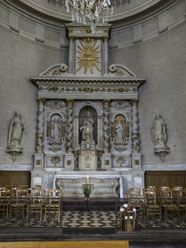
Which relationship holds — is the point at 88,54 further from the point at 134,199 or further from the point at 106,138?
the point at 134,199

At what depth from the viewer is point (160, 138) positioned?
12.4 metres

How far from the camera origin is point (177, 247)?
538 cm

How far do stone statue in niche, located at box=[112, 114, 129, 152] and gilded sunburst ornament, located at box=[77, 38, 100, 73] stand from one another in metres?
3.18

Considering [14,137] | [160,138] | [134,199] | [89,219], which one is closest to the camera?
[89,219]

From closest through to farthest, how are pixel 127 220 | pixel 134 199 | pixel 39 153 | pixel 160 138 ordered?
pixel 127 220 < pixel 134 199 < pixel 160 138 < pixel 39 153

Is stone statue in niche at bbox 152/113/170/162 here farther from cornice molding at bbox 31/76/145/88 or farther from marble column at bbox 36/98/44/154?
marble column at bbox 36/98/44/154

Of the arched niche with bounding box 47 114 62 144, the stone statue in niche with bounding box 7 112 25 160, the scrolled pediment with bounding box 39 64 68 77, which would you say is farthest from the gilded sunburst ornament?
the stone statue in niche with bounding box 7 112 25 160

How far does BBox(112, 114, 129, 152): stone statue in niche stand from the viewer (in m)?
13.4

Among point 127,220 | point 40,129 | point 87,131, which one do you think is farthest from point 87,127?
point 127,220

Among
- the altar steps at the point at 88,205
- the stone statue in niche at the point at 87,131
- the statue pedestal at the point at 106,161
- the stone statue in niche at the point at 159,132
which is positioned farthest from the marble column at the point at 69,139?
the stone statue in niche at the point at 159,132

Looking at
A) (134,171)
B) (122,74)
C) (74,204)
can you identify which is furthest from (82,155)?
(122,74)

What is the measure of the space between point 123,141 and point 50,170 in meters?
3.97

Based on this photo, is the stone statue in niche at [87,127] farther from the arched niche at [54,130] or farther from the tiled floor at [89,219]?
the tiled floor at [89,219]

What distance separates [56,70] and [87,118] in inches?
118
